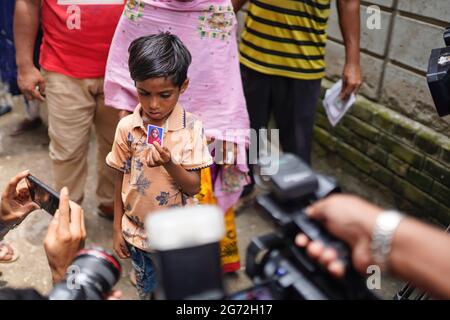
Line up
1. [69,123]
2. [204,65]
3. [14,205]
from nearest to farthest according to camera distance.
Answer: [14,205] → [204,65] → [69,123]

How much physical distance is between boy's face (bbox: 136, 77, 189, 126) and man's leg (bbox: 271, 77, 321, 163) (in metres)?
1.22

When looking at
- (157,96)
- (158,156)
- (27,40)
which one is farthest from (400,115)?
(27,40)

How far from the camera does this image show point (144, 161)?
2078 millimetres

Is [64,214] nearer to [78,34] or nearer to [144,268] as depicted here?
[144,268]

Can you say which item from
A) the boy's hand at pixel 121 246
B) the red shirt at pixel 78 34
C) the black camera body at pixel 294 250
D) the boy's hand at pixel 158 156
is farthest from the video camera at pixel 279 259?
the red shirt at pixel 78 34

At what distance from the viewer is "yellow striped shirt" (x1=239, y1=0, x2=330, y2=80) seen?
293 centimetres

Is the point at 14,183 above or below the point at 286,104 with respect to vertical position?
above

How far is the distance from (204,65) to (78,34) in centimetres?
77

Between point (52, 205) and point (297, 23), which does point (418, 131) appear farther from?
point (52, 205)

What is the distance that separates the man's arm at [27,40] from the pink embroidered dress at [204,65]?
21.8 inches

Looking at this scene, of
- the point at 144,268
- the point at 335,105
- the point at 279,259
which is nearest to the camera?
the point at 279,259

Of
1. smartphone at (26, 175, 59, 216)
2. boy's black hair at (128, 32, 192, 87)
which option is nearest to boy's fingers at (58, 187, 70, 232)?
smartphone at (26, 175, 59, 216)

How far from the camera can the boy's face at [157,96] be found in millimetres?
2008

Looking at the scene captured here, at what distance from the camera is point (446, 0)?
9.85ft
